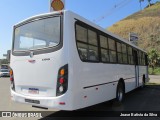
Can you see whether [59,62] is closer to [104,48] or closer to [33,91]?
[33,91]

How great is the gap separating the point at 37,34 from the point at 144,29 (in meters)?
93.3

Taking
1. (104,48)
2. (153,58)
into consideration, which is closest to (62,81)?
(104,48)

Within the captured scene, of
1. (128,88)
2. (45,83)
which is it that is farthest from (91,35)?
(128,88)

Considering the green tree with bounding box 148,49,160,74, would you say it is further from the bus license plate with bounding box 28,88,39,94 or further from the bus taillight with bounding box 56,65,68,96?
the bus taillight with bounding box 56,65,68,96

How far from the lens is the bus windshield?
746 cm

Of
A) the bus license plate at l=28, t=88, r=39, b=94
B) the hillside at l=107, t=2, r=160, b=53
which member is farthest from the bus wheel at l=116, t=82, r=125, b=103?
the hillside at l=107, t=2, r=160, b=53

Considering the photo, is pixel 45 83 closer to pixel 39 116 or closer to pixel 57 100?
pixel 57 100

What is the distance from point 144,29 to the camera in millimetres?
97312

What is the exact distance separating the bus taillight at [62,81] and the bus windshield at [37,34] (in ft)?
2.58

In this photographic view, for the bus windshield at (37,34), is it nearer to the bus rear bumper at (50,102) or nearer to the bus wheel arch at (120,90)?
the bus rear bumper at (50,102)

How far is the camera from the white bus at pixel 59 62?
7059 mm

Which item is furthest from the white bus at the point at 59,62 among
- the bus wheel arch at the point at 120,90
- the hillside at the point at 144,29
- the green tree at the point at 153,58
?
the hillside at the point at 144,29

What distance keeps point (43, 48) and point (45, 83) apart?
995 mm

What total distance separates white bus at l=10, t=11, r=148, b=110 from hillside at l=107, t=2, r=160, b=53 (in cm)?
7835
